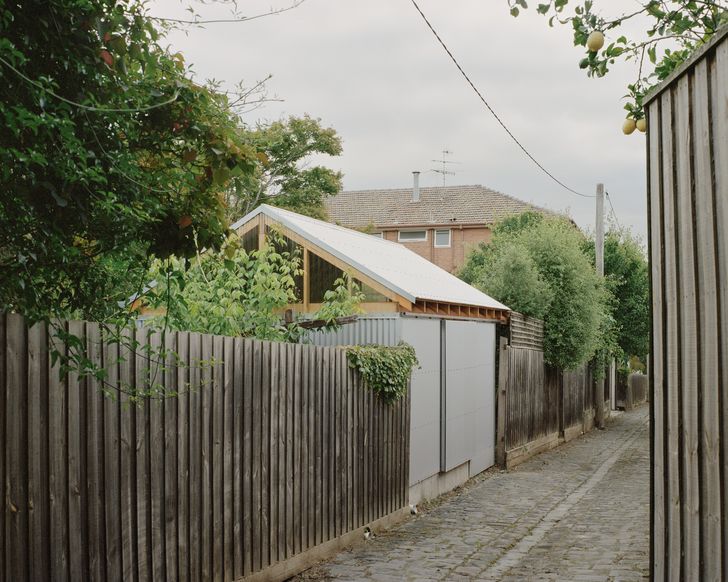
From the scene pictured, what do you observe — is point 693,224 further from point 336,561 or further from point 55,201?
point 336,561

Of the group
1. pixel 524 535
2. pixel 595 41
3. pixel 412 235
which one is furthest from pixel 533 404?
pixel 412 235

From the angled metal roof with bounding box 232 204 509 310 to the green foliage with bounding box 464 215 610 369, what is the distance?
2.30 m

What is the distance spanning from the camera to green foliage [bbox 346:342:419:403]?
31.6 feet

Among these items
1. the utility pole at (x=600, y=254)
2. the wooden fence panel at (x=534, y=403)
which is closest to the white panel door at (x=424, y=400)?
the wooden fence panel at (x=534, y=403)

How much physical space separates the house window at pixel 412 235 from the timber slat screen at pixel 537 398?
2066 centimetres

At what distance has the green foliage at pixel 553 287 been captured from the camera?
18.9 metres

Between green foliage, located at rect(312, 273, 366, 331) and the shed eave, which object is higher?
the shed eave

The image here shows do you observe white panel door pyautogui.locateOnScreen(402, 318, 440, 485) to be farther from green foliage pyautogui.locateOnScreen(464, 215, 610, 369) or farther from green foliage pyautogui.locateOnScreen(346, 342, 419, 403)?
green foliage pyautogui.locateOnScreen(464, 215, 610, 369)

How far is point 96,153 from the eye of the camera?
173 inches

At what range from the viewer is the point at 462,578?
26.1ft

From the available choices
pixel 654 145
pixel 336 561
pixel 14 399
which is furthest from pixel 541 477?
pixel 14 399

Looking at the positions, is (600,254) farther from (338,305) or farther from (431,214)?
(431,214)

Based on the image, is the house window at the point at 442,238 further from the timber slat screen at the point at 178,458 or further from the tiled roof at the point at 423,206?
the timber slat screen at the point at 178,458

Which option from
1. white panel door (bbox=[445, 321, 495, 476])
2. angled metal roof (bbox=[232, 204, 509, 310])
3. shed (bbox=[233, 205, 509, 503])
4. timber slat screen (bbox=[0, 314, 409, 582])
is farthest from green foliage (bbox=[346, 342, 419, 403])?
white panel door (bbox=[445, 321, 495, 476])
